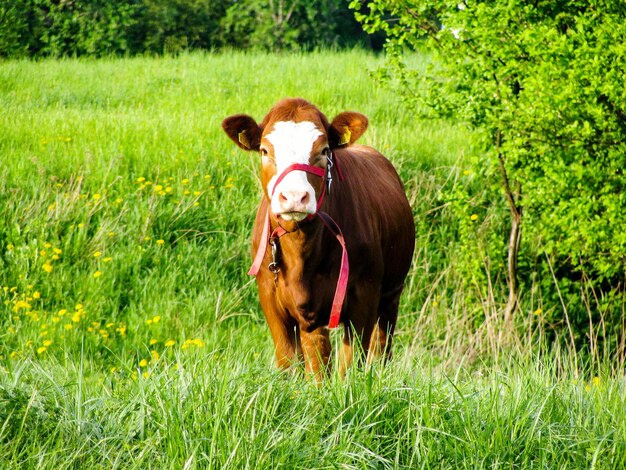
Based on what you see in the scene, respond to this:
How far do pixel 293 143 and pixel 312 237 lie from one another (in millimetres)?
585

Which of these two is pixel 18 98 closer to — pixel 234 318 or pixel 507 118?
pixel 234 318

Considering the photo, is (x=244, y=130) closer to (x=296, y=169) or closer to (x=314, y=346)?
(x=296, y=169)

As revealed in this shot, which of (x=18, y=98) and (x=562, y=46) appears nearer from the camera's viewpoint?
(x=562, y=46)

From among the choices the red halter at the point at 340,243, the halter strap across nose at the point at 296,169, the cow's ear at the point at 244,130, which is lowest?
the red halter at the point at 340,243

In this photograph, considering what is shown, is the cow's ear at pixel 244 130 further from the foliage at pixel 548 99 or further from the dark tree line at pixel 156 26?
the dark tree line at pixel 156 26

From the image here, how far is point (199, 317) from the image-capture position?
23.9 ft

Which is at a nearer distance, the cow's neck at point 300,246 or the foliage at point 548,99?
the cow's neck at point 300,246

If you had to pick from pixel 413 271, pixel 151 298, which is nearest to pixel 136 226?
pixel 151 298

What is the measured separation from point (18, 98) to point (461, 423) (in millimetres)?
9471

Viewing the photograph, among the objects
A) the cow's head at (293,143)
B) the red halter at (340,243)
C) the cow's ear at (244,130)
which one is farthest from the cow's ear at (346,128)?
the cow's ear at (244,130)

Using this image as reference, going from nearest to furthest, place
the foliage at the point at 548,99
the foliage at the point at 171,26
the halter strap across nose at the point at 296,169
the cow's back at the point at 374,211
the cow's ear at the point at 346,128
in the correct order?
the halter strap across nose at the point at 296,169 < the cow's ear at the point at 346,128 < the cow's back at the point at 374,211 < the foliage at the point at 548,99 < the foliage at the point at 171,26

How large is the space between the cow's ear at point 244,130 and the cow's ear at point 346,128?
411mm

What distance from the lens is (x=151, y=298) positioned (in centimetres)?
736

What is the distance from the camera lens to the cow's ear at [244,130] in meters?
5.05
